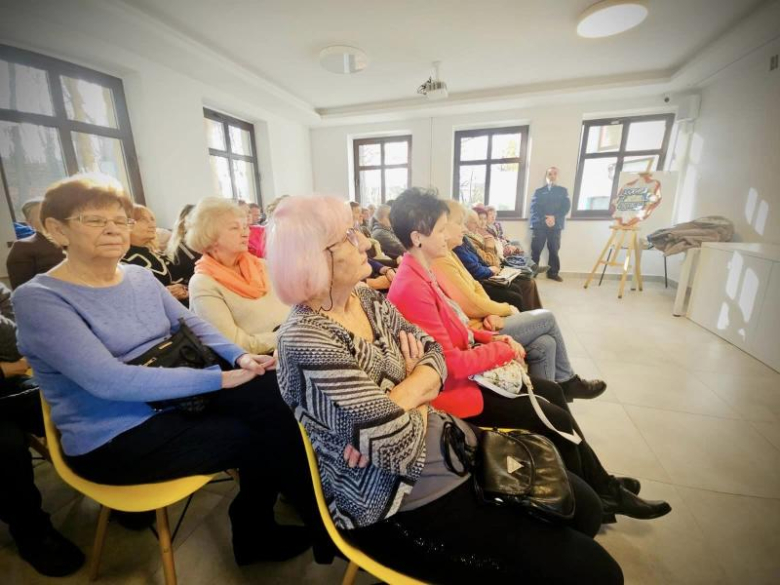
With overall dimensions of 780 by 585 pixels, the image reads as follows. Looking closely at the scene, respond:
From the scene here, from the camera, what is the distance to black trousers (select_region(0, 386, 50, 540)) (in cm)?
105

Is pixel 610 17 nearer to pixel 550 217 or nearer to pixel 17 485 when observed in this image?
pixel 550 217

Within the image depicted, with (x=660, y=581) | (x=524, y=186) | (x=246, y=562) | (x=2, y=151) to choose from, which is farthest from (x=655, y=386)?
(x=2, y=151)

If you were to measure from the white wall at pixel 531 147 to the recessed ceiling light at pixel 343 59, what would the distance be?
81.3 inches

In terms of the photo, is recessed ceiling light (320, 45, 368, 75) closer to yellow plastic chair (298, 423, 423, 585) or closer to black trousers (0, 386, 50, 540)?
black trousers (0, 386, 50, 540)

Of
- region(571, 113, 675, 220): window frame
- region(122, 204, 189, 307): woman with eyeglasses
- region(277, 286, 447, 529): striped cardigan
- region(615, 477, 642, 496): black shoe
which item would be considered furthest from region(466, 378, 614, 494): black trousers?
region(571, 113, 675, 220): window frame

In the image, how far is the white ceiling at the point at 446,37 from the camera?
297cm

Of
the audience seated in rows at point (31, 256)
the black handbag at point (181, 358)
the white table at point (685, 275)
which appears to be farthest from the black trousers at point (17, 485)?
the white table at point (685, 275)

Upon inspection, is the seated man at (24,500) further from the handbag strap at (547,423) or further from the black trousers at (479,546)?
the handbag strap at (547,423)

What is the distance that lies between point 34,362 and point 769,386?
12.7ft

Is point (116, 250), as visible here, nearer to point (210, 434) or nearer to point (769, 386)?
point (210, 434)

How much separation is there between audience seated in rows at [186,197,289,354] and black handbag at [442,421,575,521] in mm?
1050

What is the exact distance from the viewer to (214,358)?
48.1 inches

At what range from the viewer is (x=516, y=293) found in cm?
266

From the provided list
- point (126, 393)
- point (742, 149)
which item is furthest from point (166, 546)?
point (742, 149)
